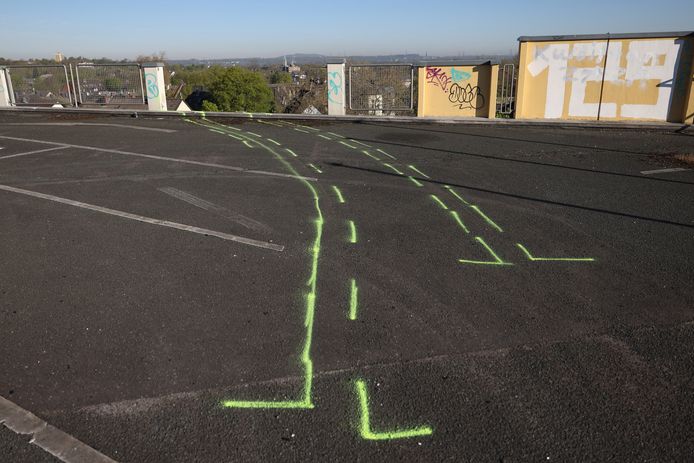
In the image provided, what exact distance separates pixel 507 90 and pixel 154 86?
41.8 ft

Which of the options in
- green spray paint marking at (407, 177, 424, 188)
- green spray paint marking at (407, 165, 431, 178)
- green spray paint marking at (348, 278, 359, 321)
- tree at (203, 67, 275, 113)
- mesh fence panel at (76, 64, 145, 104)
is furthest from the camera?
tree at (203, 67, 275, 113)

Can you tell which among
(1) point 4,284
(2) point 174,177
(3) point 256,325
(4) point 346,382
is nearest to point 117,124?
(2) point 174,177

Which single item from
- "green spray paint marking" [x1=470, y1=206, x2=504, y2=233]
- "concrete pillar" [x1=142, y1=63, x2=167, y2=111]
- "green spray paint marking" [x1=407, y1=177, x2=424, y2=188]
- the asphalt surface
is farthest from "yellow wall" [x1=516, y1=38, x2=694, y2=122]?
"concrete pillar" [x1=142, y1=63, x2=167, y2=111]

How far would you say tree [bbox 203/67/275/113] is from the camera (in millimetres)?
66250

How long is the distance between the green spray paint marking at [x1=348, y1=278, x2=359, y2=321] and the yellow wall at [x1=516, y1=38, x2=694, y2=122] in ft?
44.6

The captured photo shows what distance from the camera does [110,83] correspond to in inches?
834

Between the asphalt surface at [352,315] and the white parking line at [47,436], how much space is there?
0.21ft

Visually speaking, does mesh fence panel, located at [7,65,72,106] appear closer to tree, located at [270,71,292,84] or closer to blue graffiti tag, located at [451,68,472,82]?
blue graffiti tag, located at [451,68,472,82]

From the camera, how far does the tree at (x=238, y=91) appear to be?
2608 inches

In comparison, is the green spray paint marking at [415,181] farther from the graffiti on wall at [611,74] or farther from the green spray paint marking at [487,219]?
the graffiti on wall at [611,74]

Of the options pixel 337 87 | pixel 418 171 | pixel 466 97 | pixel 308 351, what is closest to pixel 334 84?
pixel 337 87

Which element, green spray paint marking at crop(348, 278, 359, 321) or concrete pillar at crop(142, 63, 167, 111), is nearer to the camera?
green spray paint marking at crop(348, 278, 359, 321)

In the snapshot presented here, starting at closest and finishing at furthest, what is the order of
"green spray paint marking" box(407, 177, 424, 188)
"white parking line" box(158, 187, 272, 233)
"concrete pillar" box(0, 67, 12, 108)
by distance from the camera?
"white parking line" box(158, 187, 272, 233), "green spray paint marking" box(407, 177, 424, 188), "concrete pillar" box(0, 67, 12, 108)

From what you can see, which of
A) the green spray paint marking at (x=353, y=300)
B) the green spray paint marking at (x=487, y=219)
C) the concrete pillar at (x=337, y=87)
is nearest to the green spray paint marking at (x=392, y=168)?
the green spray paint marking at (x=487, y=219)
